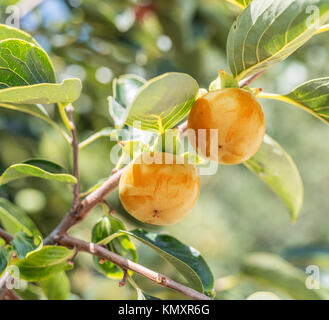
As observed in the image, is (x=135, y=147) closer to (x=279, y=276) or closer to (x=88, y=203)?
(x=88, y=203)

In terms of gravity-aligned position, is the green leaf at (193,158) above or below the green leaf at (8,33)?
below

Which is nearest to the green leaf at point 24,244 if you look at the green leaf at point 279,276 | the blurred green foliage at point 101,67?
the blurred green foliage at point 101,67

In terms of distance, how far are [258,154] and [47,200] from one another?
1055 mm

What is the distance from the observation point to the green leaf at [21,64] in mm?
610

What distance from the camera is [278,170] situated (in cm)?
91

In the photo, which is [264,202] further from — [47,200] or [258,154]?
[258,154]

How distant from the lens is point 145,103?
1.61 ft

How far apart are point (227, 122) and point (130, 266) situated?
0.90ft

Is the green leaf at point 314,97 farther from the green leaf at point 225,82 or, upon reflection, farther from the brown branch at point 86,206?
→ the brown branch at point 86,206

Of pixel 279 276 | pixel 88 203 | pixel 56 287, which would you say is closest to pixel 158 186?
pixel 88 203

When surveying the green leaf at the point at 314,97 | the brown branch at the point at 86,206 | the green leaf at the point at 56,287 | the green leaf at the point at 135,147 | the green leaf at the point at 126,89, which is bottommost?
the green leaf at the point at 56,287

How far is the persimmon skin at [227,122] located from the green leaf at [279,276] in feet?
2.34

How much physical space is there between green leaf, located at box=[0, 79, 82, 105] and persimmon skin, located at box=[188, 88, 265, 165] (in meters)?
0.19
